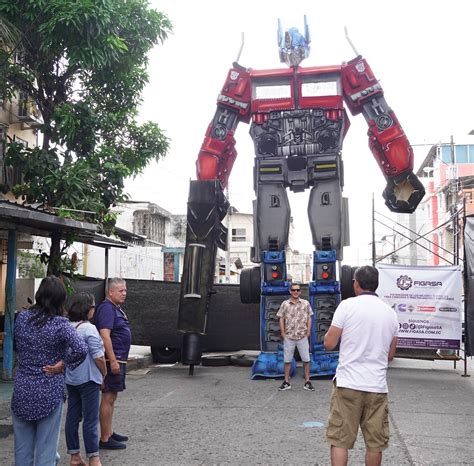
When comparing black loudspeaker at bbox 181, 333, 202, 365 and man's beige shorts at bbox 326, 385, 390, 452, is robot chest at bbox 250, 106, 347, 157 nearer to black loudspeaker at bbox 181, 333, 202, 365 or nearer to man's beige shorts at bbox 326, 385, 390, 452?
black loudspeaker at bbox 181, 333, 202, 365

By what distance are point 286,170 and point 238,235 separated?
48.6 metres

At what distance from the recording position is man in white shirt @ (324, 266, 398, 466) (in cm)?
443

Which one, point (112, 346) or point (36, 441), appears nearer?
point (36, 441)

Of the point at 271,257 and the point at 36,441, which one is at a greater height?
the point at 271,257

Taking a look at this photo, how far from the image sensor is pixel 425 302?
11.8 meters

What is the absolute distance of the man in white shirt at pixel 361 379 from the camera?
4434 millimetres

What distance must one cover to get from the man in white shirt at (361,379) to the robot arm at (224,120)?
23.9ft

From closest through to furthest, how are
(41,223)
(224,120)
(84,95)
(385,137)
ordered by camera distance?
(41,223) < (385,137) < (224,120) < (84,95)

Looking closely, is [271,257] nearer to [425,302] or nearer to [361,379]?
[425,302]

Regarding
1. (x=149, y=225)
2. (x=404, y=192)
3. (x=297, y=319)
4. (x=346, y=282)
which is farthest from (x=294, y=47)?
(x=149, y=225)

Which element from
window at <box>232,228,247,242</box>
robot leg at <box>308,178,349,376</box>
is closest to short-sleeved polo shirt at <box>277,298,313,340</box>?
robot leg at <box>308,178,349,376</box>

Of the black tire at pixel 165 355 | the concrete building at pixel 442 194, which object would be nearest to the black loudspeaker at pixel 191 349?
the black tire at pixel 165 355

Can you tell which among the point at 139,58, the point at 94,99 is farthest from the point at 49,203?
the point at 139,58

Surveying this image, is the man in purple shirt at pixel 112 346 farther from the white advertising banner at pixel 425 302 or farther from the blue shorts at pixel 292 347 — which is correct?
the white advertising banner at pixel 425 302
